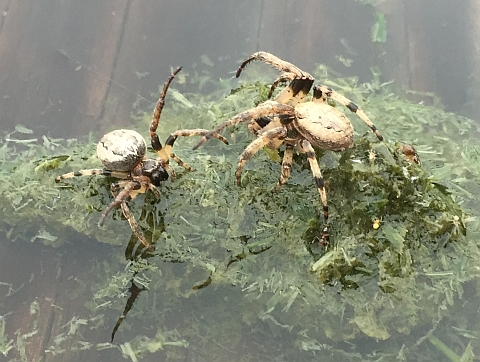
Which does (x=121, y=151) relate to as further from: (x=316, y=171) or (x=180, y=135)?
(x=316, y=171)

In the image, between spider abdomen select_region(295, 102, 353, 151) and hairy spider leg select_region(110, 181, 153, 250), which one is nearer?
spider abdomen select_region(295, 102, 353, 151)

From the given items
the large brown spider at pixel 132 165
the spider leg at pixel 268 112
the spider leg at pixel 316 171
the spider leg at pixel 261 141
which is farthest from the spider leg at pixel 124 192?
the spider leg at pixel 316 171

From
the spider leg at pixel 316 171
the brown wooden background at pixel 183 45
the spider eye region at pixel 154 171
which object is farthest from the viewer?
the brown wooden background at pixel 183 45

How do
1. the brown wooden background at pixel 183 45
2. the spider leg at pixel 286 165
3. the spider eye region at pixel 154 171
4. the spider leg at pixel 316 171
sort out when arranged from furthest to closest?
the brown wooden background at pixel 183 45 < the spider eye region at pixel 154 171 < the spider leg at pixel 286 165 < the spider leg at pixel 316 171

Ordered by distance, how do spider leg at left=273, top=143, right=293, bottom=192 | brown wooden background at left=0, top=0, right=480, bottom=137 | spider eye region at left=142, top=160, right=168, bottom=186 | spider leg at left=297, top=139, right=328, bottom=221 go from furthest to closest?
brown wooden background at left=0, top=0, right=480, bottom=137 → spider eye region at left=142, top=160, right=168, bottom=186 → spider leg at left=273, top=143, right=293, bottom=192 → spider leg at left=297, top=139, right=328, bottom=221

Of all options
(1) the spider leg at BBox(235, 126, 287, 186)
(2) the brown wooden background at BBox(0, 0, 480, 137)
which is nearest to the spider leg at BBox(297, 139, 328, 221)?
(1) the spider leg at BBox(235, 126, 287, 186)

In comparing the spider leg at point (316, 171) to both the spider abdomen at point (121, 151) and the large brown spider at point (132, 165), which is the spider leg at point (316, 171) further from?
the spider abdomen at point (121, 151)

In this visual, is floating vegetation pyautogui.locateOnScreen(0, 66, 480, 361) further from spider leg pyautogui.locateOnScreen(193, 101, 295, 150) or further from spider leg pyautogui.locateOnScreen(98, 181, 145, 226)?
spider leg pyautogui.locateOnScreen(193, 101, 295, 150)
